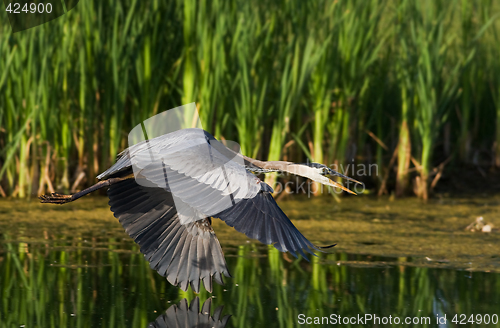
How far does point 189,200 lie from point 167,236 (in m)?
0.55

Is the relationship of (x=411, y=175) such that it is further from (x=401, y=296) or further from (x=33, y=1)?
(x=33, y=1)

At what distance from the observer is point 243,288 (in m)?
3.30

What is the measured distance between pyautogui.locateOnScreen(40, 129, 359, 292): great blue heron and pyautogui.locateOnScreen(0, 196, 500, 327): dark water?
213 mm

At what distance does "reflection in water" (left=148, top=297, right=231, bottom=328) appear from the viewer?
2762mm

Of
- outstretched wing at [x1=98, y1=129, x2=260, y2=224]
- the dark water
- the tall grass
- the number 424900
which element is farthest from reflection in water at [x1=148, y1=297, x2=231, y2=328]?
the number 424900

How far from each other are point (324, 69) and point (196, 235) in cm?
254

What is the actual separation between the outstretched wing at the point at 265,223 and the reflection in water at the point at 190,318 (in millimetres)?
520

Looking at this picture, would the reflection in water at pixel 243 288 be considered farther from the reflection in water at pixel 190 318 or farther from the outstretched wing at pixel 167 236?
the outstretched wing at pixel 167 236

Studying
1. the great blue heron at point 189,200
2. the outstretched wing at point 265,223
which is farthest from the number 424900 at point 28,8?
the outstretched wing at point 265,223

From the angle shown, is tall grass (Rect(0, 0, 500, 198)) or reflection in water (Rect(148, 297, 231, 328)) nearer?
reflection in water (Rect(148, 297, 231, 328))

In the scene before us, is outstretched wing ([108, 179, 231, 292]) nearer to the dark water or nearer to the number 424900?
the dark water

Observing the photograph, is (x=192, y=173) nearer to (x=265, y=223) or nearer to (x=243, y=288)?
(x=265, y=223)

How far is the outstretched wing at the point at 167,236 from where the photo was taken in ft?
9.98

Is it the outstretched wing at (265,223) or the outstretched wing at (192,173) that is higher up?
the outstretched wing at (192,173)
